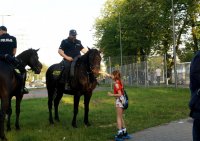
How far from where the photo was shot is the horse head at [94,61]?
13.2 metres

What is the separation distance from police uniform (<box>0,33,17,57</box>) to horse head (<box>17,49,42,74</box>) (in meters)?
0.80

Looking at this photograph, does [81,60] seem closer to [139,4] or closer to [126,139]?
[126,139]

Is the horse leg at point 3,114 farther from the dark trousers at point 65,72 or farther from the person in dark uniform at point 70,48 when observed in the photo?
the person in dark uniform at point 70,48

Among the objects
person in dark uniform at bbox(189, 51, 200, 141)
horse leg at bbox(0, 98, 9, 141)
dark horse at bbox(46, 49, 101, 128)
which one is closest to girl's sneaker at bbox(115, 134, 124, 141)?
horse leg at bbox(0, 98, 9, 141)

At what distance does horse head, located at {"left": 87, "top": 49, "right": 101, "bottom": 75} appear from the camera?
43.2 ft

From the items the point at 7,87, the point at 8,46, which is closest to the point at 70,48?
the point at 8,46

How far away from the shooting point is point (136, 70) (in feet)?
163

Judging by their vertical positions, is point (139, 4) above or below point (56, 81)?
above

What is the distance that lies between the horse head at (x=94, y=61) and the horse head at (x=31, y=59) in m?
1.89

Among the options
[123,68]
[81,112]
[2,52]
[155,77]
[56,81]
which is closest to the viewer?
[2,52]

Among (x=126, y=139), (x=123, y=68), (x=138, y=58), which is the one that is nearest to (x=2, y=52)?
(x=126, y=139)

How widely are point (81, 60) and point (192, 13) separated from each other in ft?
126

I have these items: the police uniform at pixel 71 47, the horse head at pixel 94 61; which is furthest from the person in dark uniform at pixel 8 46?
the horse head at pixel 94 61

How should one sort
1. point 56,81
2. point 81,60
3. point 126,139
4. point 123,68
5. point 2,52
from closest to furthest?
point 126,139 < point 2,52 < point 81,60 < point 56,81 < point 123,68
